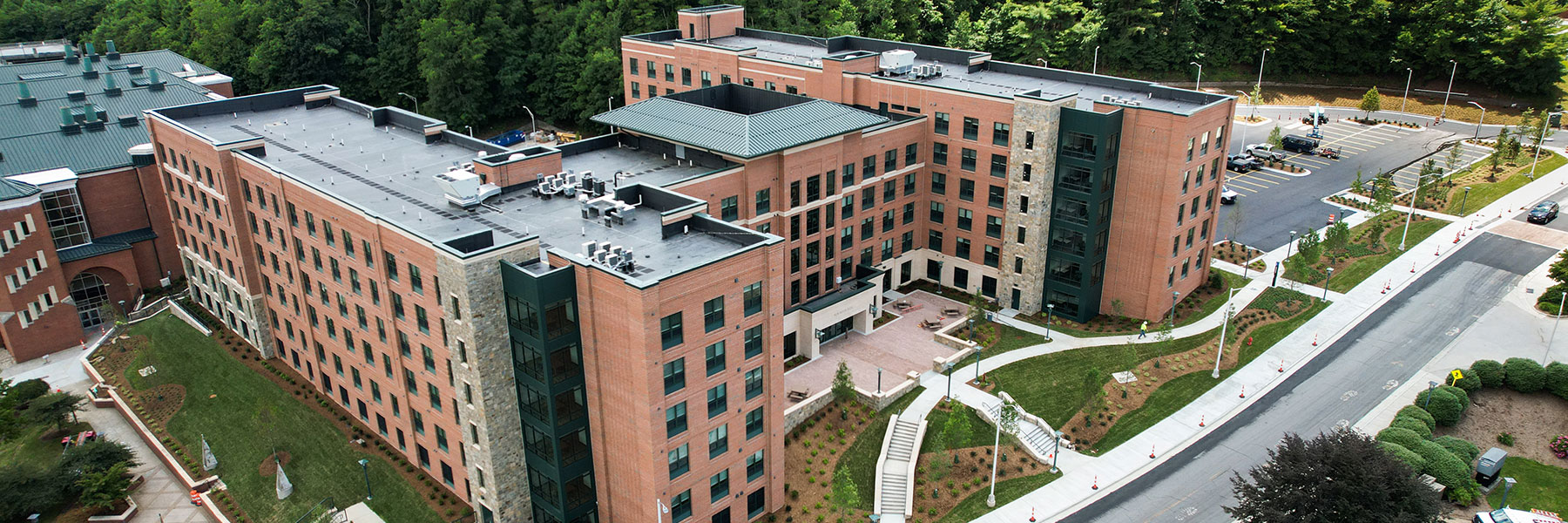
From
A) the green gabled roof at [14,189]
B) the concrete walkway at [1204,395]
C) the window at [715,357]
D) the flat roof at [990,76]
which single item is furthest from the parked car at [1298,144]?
the green gabled roof at [14,189]

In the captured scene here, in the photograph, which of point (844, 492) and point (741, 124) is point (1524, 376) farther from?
point (741, 124)

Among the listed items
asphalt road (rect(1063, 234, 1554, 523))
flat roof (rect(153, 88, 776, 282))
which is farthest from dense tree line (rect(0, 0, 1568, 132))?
asphalt road (rect(1063, 234, 1554, 523))

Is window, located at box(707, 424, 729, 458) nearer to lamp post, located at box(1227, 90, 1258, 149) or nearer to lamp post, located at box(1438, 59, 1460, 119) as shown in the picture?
lamp post, located at box(1227, 90, 1258, 149)

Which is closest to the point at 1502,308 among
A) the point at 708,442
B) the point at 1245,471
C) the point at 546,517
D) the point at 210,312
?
the point at 1245,471

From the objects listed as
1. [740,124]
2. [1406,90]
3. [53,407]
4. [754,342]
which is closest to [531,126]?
[740,124]

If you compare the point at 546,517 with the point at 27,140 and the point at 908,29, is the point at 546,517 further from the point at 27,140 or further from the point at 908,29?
the point at 908,29

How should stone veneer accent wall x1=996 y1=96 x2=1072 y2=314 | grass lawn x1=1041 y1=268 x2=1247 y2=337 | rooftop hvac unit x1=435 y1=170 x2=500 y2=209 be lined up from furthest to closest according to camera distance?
grass lawn x1=1041 y1=268 x2=1247 y2=337, stone veneer accent wall x1=996 y1=96 x2=1072 y2=314, rooftop hvac unit x1=435 y1=170 x2=500 y2=209
